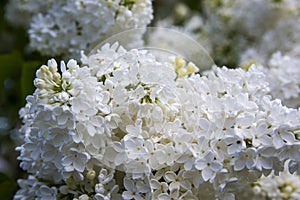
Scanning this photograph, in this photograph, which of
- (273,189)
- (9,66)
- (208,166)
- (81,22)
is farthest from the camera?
(9,66)

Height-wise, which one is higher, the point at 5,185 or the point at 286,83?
the point at 286,83

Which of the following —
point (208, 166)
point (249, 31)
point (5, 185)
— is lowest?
point (208, 166)

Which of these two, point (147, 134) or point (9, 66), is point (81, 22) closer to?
point (9, 66)

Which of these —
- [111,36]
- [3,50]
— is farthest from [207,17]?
[3,50]

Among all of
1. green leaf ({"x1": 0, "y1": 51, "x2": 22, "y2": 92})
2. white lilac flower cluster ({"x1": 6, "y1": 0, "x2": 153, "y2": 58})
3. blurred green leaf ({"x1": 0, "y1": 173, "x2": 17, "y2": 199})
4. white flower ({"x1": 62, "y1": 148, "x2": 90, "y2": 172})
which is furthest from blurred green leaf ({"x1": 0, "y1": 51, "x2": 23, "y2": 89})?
white flower ({"x1": 62, "y1": 148, "x2": 90, "y2": 172})

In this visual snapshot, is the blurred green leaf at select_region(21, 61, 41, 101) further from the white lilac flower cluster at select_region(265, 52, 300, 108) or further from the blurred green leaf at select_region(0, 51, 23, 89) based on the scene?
the white lilac flower cluster at select_region(265, 52, 300, 108)

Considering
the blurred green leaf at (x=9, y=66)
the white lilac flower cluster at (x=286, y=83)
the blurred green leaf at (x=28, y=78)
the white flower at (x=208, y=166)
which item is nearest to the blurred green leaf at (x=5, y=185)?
the blurred green leaf at (x=28, y=78)

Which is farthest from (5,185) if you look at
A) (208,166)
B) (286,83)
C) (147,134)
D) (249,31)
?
(249,31)
